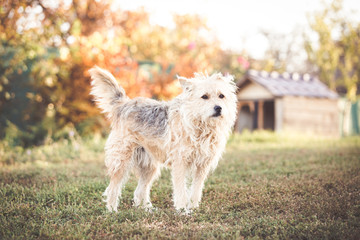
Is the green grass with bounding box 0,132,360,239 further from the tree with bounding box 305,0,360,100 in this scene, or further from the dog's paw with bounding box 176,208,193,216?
the tree with bounding box 305,0,360,100

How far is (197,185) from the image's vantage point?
4543 mm

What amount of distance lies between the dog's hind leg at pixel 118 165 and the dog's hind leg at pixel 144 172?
255 mm

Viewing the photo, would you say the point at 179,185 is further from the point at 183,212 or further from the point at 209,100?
the point at 209,100

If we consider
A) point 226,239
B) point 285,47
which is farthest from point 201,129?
point 285,47

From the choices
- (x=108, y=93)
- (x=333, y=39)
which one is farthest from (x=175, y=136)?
(x=333, y=39)

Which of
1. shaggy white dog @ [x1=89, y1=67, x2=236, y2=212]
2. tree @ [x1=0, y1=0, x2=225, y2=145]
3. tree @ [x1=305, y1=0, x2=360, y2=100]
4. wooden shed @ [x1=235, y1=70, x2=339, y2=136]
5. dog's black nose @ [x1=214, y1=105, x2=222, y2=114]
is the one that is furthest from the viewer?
tree @ [x1=305, y1=0, x2=360, y2=100]

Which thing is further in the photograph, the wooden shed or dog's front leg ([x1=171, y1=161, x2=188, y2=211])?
the wooden shed

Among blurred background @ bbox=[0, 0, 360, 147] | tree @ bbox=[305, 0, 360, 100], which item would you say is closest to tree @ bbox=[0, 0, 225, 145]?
blurred background @ bbox=[0, 0, 360, 147]

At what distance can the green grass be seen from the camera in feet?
11.1

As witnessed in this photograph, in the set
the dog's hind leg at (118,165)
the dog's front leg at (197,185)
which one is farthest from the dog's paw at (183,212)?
the dog's hind leg at (118,165)

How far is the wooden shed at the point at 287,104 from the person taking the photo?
13359 millimetres

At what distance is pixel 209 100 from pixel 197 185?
121 cm

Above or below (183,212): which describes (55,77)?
above

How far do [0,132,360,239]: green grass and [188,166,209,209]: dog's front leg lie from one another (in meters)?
0.16
